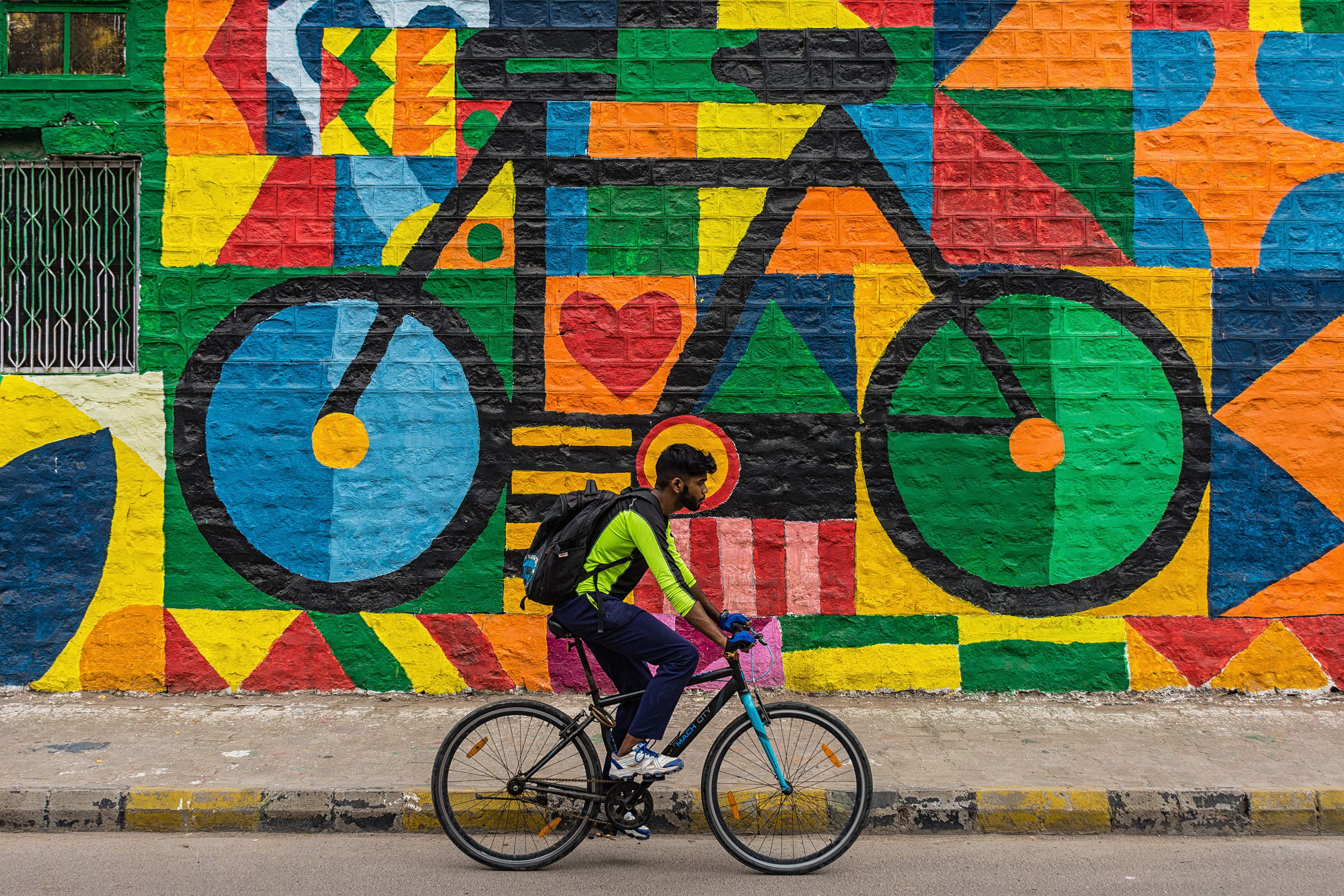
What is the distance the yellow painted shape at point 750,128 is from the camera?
6.99 metres

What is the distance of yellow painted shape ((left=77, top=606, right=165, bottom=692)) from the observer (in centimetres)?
686

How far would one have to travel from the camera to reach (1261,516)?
6918 millimetres

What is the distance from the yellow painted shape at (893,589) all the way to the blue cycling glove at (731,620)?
8.73 feet

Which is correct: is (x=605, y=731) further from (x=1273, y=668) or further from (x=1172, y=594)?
(x=1273, y=668)

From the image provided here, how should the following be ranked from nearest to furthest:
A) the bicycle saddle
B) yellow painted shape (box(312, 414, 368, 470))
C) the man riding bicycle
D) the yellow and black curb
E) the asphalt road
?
1. the asphalt road
2. the man riding bicycle
3. the bicycle saddle
4. the yellow and black curb
5. yellow painted shape (box(312, 414, 368, 470))

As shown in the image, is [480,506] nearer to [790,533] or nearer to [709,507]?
[709,507]

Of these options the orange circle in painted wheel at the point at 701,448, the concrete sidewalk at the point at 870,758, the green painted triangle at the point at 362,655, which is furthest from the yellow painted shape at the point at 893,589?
the green painted triangle at the point at 362,655

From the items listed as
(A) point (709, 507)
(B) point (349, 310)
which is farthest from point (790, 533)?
(B) point (349, 310)

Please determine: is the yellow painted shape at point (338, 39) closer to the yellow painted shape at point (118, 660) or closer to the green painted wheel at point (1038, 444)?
the yellow painted shape at point (118, 660)

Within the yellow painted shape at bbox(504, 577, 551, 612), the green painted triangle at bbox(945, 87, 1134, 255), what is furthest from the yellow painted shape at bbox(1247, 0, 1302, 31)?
the yellow painted shape at bbox(504, 577, 551, 612)

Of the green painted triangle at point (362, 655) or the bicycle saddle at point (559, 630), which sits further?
the green painted triangle at point (362, 655)

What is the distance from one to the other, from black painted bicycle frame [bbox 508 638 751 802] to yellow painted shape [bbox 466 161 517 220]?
3594 millimetres

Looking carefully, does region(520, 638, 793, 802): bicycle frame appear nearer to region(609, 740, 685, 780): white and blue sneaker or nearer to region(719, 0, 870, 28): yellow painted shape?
region(609, 740, 685, 780): white and blue sneaker

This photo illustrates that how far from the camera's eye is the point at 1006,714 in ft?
21.3
